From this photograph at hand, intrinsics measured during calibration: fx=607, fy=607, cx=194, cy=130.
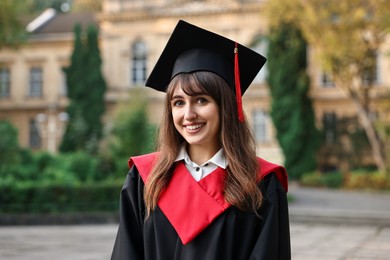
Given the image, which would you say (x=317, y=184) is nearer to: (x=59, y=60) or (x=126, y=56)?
(x=126, y=56)

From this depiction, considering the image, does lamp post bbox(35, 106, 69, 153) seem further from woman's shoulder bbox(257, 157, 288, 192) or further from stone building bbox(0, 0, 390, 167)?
woman's shoulder bbox(257, 157, 288, 192)

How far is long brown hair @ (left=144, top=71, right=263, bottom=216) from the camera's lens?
2824 mm

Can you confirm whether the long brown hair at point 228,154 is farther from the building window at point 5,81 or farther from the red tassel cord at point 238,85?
the building window at point 5,81

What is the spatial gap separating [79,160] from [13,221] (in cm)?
451

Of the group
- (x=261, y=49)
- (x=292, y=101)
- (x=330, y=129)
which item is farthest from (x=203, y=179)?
(x=261, y=49)

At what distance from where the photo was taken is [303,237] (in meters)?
11.4

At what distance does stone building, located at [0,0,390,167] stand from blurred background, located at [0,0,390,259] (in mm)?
69

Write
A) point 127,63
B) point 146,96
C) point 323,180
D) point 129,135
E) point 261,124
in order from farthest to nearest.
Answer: point 127,63 → point 261,124 → point 323,180 → point 146,96 → point 129,135

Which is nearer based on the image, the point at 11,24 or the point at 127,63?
the point at 11,24

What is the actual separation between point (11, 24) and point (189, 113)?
21.0 meters

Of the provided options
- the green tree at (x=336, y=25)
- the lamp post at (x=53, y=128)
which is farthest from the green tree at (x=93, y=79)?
the green tree at (x=336, y=25)

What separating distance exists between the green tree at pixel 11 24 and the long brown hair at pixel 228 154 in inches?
785

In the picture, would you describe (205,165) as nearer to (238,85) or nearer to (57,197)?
(238,85)

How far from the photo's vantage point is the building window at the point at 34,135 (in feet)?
126
